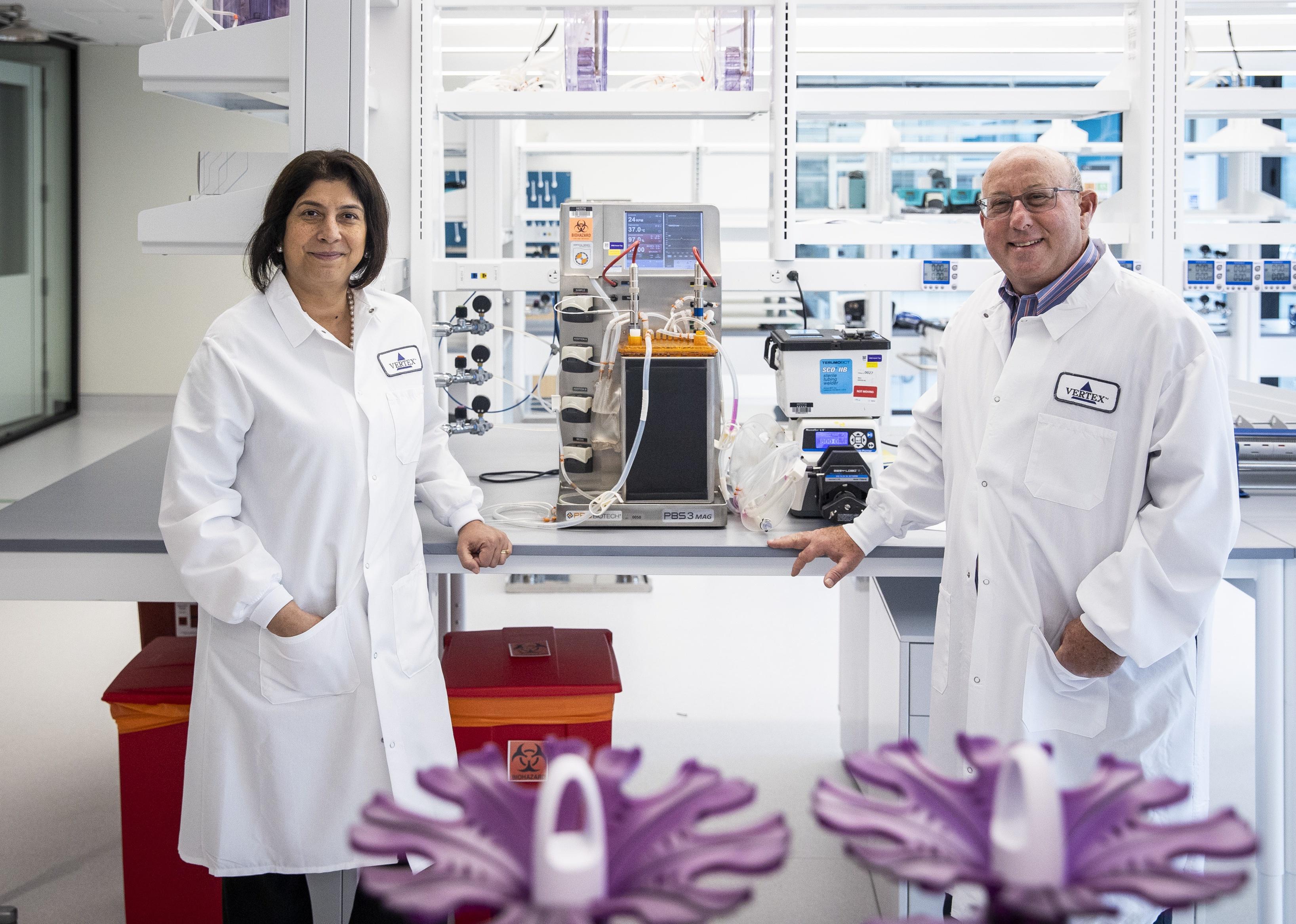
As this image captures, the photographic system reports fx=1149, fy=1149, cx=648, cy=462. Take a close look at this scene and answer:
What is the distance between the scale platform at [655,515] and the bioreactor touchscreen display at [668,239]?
57 cm

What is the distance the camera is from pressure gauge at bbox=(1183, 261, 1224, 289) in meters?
2.88

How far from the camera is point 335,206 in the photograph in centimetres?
179

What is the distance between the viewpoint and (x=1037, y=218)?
170cm

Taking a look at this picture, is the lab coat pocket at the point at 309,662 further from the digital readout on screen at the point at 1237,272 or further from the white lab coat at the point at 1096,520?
the digital readout on screen at the point at 1237,272

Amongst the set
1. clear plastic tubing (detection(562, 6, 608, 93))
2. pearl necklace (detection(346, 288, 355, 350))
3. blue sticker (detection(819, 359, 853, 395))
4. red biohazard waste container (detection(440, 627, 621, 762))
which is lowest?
red biohazard waste container (detection(440, 627, 621, 762))

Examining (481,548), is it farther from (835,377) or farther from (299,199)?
(835,377)

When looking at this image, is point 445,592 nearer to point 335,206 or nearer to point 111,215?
point 335,206

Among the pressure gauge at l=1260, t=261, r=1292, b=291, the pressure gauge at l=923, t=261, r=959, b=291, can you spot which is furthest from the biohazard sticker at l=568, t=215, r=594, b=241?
the pressure gauge at l=1260, t=261, r=1292, b=291

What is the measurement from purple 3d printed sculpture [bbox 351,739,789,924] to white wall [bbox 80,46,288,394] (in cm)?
872

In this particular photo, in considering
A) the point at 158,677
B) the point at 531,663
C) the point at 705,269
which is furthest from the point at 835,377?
the point at 158,677

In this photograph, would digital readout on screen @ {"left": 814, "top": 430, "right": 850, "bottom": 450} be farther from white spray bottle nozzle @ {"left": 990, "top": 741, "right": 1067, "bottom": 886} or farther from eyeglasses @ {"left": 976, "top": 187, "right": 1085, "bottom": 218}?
white spray bottle nozzle @ {"left": 990, "top": 741, "right": 1067, "bottom": 886}

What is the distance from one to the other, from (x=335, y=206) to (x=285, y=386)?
29 cm

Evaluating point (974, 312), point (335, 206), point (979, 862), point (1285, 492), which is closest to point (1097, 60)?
point (1285, 492)

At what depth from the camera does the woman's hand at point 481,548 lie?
80.7 inches
